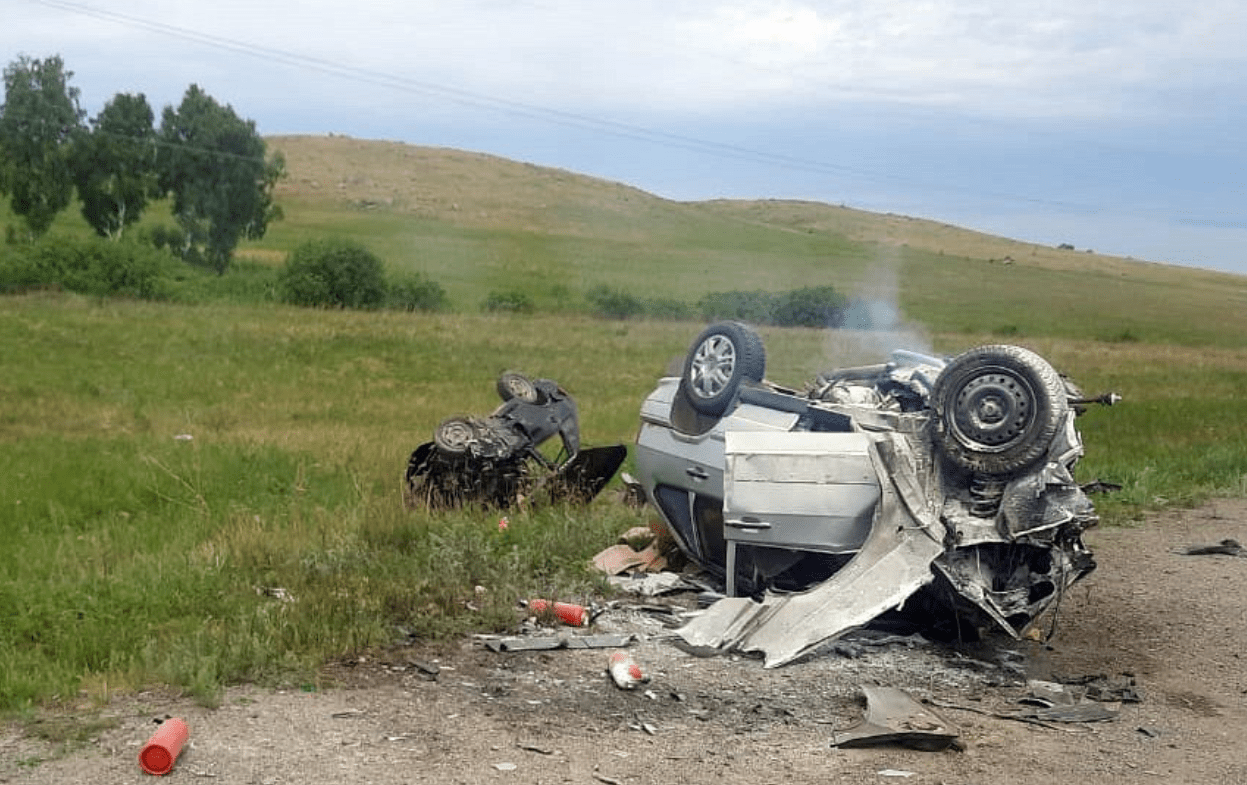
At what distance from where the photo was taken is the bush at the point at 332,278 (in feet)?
152

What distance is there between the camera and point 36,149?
59531 mm

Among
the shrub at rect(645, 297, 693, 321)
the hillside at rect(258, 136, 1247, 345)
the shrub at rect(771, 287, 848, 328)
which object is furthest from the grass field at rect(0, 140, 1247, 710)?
the shrub at rect(771, 287, 848, 328)

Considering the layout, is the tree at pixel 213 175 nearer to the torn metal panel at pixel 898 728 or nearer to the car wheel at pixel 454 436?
the car wheel at pixel 454 436

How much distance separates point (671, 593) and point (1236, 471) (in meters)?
9.46

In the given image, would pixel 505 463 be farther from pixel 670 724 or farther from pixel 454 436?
pixel 670 724

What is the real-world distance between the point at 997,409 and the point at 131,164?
59.6m

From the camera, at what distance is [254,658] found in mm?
6281

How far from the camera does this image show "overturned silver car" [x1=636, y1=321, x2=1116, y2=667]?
7070 mm

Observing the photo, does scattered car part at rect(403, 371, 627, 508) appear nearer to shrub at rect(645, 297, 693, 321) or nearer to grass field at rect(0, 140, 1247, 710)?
grass field at rect(0, 140, 1247, 710)

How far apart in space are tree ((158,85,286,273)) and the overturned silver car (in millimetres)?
56195

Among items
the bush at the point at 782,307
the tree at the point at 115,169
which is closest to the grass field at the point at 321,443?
the bush at the point at 782,307

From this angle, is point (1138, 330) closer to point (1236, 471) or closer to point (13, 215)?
point (1236, 471)

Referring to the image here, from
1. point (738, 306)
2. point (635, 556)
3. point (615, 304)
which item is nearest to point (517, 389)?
point (635, 556)

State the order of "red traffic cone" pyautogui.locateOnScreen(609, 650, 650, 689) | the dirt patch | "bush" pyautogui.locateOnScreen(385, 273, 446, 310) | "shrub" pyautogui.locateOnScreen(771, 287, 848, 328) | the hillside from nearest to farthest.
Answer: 1. the dirt patch
2. "red traffic cone" pyautogui.locateOnScreen(609, 650, 650, 689)
3. "shrub" pyautogui.locateOnScreen(771, 287, 848, 328)
4. "bush" pyautogui.locateOnScreen(385, 273, 446, 310)
5. the hillside
